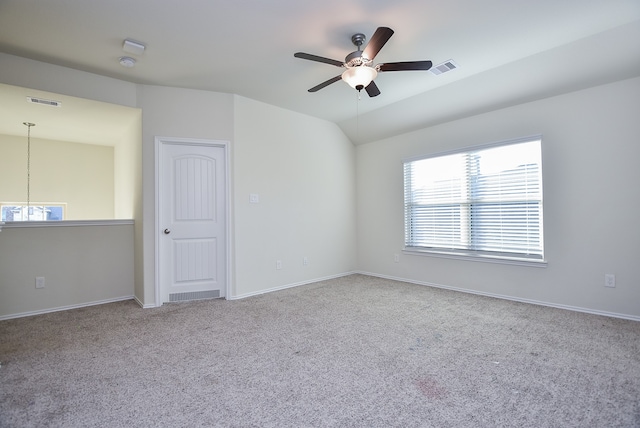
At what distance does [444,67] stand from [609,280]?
9.03 feet

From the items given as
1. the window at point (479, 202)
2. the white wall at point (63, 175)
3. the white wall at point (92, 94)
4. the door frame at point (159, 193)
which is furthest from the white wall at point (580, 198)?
the white wall at point (63, 175)

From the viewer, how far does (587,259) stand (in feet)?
10.5

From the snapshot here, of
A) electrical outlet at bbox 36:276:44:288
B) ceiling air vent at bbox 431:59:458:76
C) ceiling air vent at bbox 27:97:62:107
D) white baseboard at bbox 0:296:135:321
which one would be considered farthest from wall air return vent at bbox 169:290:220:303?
ceiling air vent at bbox 431:59:458:76

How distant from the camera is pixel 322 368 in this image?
2.14m

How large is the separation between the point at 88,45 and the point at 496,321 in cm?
466

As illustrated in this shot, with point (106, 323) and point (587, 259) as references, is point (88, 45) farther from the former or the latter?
point (587, 259)

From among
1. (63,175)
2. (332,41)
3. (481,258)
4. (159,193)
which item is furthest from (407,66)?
(63,175)

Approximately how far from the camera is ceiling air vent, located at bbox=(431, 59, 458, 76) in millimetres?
3188

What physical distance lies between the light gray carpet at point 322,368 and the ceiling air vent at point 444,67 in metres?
2.65

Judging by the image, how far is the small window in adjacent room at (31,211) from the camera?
16.2 feet

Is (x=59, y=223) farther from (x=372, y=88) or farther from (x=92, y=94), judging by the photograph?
(x=372, y=88)

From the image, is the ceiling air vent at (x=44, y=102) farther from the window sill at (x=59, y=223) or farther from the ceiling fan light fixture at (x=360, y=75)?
the ceiling fan light fixture at (x=360, y=75)

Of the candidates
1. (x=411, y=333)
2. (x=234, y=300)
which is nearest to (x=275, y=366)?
(x=411, y=333)

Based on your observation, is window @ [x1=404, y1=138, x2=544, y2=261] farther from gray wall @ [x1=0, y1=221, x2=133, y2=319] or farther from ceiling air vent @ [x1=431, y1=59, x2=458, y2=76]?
gray wall @ [x1=0, y1=221, x2=133, y2=319]
